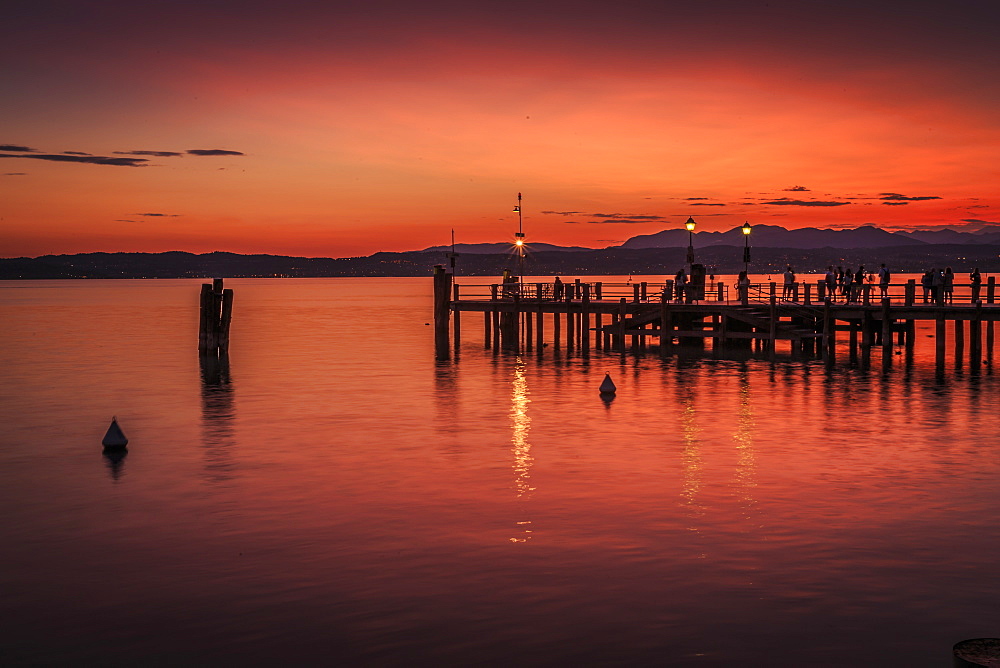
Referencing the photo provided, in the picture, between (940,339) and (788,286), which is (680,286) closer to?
(788,286)

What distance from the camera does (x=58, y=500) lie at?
19.9 metres

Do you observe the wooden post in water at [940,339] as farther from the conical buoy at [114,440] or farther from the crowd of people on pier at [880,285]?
the conical buoy at [114,440]

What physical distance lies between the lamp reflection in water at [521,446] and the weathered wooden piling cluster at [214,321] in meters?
18.4

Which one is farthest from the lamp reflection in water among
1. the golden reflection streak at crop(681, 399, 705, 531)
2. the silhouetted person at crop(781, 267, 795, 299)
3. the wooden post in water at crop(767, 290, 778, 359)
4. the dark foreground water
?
the silhouetted person at crop(781, 267, 795, 299)

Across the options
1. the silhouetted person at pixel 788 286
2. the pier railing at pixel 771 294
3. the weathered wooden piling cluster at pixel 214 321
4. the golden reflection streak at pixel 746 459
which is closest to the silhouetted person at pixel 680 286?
the pier railing at pixel 771 294

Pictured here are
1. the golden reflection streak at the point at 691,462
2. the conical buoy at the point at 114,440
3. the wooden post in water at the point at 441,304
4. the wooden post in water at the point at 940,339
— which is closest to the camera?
the golden reflection streak at the point at 691,462

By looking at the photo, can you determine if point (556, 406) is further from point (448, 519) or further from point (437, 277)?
point (437, 277)

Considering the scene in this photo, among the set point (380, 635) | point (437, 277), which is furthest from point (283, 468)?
point (437, 277)

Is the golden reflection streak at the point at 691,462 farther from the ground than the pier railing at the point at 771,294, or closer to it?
closer to it

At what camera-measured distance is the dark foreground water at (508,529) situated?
38.9ft

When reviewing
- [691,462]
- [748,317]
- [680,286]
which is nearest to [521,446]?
[691,462]

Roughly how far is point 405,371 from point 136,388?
38.7 feet

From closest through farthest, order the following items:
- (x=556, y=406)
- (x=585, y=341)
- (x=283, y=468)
A: (x=283, y=468)
(x=556, y=406)
(x=585, y=341)

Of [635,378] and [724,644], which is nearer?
[724,644]
